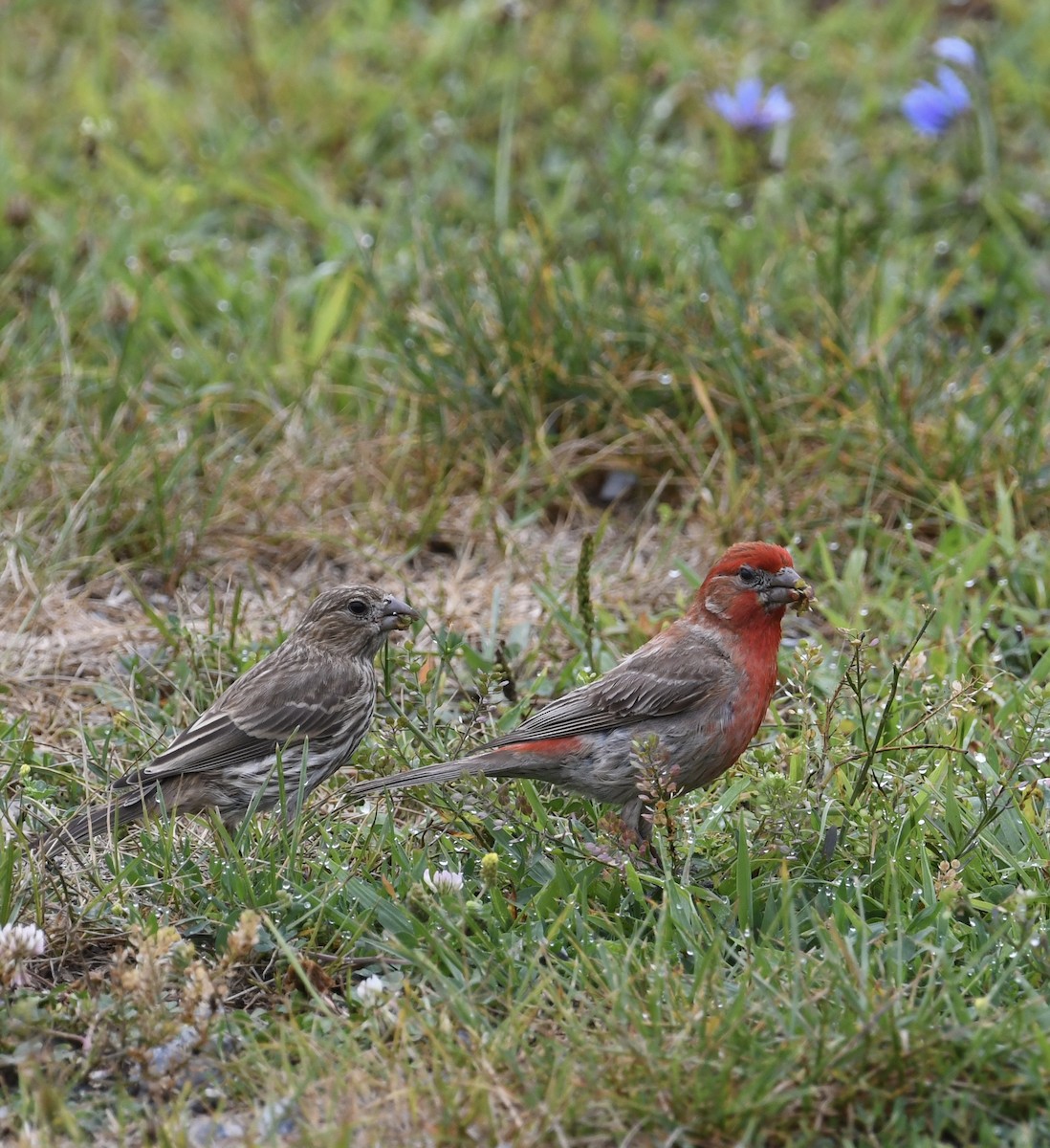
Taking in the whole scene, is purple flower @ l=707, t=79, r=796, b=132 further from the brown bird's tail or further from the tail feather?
the brown bird's tail

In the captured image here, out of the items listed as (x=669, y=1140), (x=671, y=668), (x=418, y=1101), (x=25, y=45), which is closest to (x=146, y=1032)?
(x=418, y=1101)

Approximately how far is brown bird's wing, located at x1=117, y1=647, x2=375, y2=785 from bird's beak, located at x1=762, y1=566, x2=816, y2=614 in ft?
4.11

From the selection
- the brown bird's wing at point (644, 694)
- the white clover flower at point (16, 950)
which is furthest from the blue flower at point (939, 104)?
the white clover flower at point (16, 950)

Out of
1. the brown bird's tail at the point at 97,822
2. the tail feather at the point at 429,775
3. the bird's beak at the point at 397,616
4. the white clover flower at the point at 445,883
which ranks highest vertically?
the bird's beak at the point at 397,616

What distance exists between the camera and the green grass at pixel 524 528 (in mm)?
3791

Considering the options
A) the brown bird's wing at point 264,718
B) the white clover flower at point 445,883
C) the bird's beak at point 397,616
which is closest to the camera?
the white clover flower at point 445,883

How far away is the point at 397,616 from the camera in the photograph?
5465 mm

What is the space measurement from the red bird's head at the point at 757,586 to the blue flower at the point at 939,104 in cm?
427

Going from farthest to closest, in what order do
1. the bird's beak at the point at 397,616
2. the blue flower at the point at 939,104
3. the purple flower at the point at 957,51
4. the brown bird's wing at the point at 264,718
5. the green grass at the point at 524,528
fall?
the blue flower at the point at 939,104
the purple flower at the point at 957,51
the bird's beak at the point at 397,616
the brown bird's wing at the point at 264,718
the green grass at the point at 524,528

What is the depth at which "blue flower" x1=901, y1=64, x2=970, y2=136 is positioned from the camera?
8508 mm

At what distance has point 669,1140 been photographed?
3500mm

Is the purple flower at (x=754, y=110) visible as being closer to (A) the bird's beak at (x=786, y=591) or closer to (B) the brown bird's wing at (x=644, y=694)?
(A) the bird's beak at (x=786, y=591)

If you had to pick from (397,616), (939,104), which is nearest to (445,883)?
(397,616)

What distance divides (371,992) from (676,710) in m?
1.32
